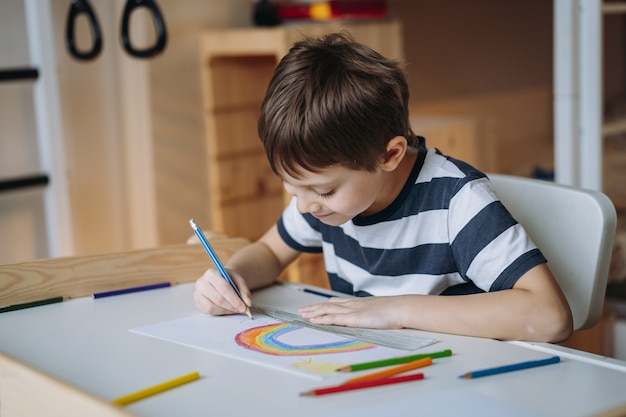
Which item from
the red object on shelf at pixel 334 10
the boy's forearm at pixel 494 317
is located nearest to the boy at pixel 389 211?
the boy's forearm at pixel 494 317

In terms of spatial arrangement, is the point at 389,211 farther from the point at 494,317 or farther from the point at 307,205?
the point at 494,317

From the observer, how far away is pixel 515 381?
781 millimetres

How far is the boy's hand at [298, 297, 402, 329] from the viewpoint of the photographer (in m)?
0.96

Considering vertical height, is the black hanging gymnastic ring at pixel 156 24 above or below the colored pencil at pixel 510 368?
A: above

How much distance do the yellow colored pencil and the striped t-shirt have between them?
0.20 meters

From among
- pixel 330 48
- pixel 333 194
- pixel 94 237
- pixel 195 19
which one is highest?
pixel 195 19

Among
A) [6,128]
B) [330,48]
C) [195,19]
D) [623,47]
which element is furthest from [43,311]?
[623,47]

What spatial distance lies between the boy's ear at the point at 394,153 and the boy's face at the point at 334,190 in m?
0.01

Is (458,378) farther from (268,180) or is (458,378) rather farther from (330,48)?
(268,180)

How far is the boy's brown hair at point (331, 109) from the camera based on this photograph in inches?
39.6

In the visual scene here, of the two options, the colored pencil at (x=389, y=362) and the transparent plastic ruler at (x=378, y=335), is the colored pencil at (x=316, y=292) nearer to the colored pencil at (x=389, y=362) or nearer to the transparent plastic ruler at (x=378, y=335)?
the transparent plastic ruler at (x=378, y=335)

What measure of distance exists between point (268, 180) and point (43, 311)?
1376 mm

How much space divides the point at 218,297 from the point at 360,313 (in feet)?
0.60

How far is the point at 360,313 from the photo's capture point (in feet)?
3.18
